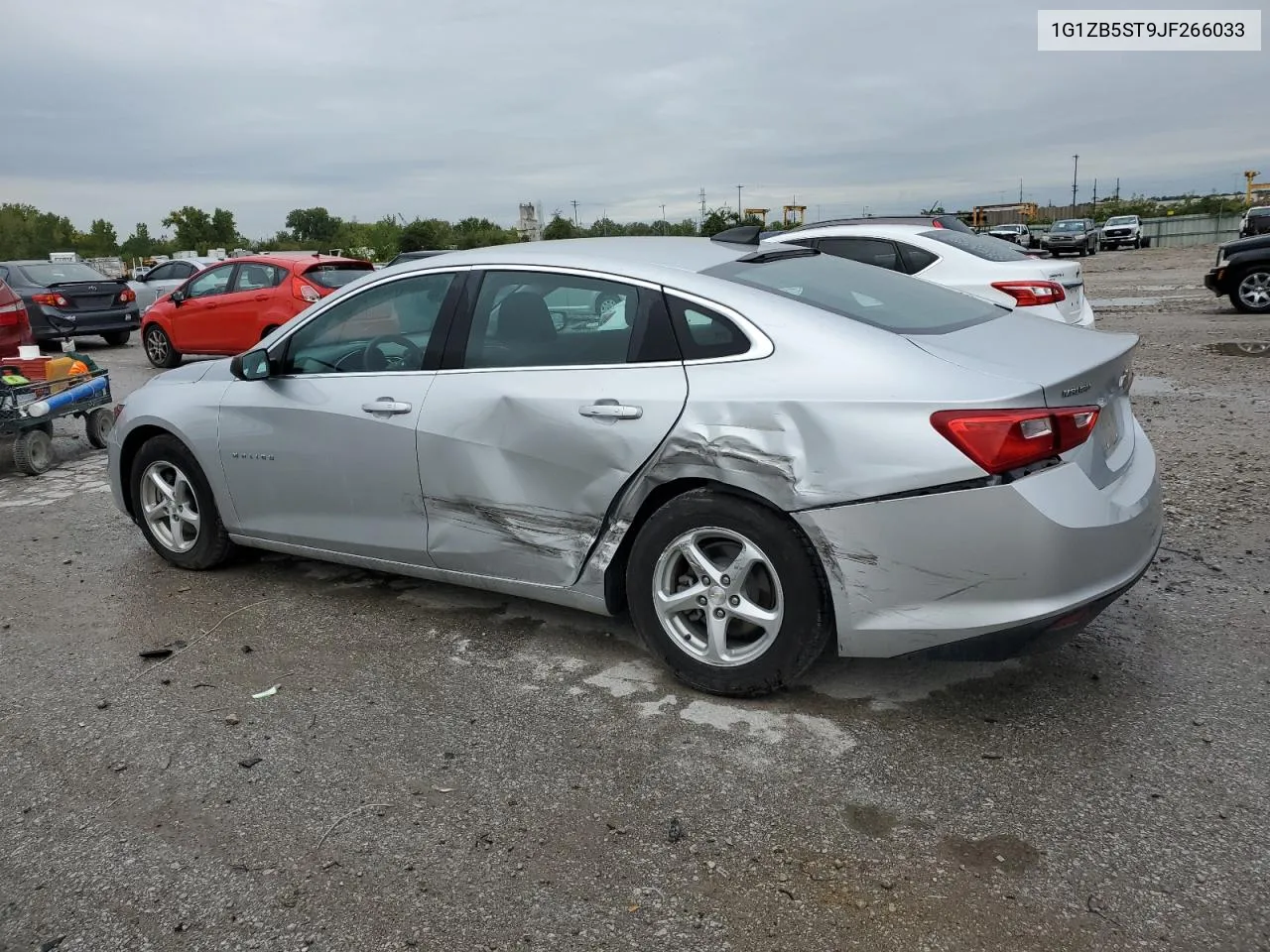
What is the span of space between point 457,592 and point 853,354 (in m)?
2.41

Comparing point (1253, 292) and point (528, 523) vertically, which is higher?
point (528, 523)

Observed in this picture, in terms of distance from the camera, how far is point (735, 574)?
3449 mm

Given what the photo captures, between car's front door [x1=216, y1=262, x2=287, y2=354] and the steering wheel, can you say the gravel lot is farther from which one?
car's front door [x1=216, y1=262, x2=287, y2=354]

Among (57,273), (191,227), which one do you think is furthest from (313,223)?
(57,273)

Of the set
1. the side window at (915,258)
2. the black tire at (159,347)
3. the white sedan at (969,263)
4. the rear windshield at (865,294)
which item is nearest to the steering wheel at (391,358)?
the rear windshield at (865,294)

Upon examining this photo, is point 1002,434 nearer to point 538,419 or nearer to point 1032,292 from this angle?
point 538,419

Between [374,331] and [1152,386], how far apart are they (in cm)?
793

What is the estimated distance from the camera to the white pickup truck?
4744 centimetres

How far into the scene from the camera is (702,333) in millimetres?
3584

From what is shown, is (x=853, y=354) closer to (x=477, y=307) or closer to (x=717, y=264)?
(x=717, y=264)

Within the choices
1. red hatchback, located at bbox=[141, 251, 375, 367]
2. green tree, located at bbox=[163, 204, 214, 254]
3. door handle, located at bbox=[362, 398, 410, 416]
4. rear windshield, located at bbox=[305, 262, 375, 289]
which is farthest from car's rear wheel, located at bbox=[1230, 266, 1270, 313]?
green tree, located at bbox=[163, 204, 214, 254]

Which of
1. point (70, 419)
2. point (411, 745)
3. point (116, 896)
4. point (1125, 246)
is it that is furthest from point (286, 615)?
point (1125, 246)

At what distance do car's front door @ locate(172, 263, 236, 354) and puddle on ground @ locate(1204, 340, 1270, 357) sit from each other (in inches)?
494

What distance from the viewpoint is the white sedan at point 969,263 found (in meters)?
8.53
